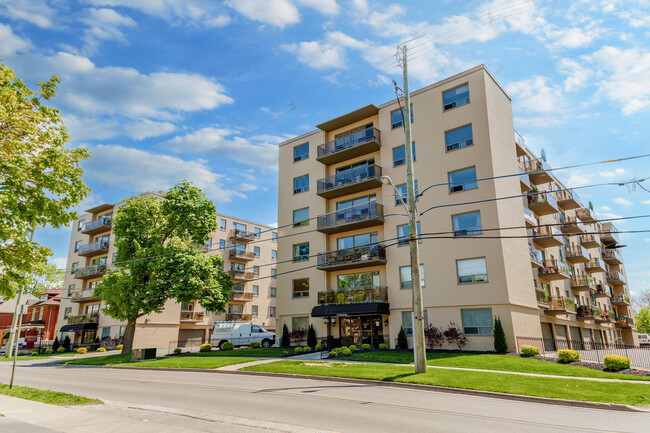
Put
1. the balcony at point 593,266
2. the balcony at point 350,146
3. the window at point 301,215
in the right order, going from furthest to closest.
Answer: the balcony at point 593,266, the window at point 301,215, the balcony at point 350,146

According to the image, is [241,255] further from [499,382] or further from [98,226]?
[499,382]

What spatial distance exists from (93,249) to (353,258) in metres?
33.2

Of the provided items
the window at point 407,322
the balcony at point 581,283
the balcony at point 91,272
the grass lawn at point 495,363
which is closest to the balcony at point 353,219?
the window at point 407,322

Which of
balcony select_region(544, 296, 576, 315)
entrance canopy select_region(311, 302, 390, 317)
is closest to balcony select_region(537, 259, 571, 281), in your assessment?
balcony select_region(544, 296, 576, 315)

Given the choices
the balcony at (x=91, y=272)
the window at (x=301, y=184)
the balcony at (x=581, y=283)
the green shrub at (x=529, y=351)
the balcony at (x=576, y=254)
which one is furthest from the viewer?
the balcony at (x=91, y=272)

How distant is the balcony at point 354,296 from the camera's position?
2936cm

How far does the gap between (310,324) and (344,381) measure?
16.1 metres

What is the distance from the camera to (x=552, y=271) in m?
31.8

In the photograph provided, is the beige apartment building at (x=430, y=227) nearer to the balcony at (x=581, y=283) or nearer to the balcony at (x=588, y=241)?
the balcony at (x=581, y=283)

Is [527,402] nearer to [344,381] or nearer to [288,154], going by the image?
[344,381]

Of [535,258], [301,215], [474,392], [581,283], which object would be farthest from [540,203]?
[474,392]

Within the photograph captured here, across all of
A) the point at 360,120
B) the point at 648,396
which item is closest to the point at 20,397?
the point at 648,396

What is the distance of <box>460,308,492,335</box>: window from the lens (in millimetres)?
25000

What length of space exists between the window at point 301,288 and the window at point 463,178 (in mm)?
13633
